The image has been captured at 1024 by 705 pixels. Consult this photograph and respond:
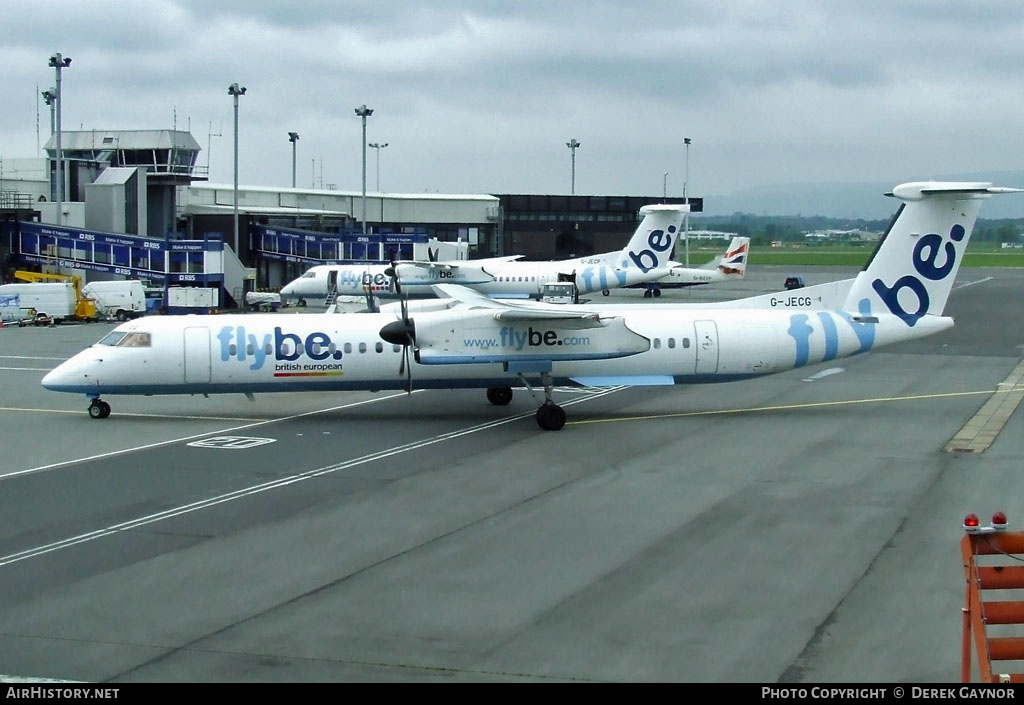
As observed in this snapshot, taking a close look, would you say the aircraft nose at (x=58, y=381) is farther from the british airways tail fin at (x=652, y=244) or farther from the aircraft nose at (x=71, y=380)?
the british airways tail fin at (x=652, y=244)

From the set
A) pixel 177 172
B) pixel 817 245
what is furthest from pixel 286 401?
pixel 817 245

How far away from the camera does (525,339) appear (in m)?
26.2

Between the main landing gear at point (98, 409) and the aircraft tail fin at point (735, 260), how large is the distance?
54862mm

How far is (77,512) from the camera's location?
1814 centimetres

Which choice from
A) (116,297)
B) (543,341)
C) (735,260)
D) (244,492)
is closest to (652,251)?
(735,260)

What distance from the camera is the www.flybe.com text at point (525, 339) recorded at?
25938 millimetres

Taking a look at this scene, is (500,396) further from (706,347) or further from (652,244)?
(652,244)

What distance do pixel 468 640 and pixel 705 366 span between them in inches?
642

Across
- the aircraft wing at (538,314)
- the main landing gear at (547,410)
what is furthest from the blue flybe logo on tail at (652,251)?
the aircraft wing at (538,314)

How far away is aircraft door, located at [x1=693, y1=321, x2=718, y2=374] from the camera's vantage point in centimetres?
2705

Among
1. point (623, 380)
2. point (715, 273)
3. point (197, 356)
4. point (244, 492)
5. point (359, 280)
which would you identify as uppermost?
point (715, 273)

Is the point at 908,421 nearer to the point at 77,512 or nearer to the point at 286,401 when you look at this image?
the point at 286,401

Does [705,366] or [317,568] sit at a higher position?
[705,366]

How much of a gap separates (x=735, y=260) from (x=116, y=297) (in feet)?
135
